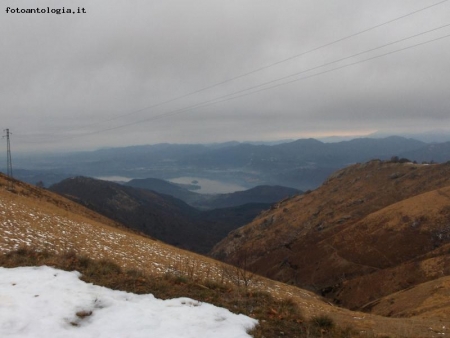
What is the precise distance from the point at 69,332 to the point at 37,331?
0.77 meters

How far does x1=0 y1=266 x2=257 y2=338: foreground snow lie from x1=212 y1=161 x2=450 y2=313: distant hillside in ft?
80.7

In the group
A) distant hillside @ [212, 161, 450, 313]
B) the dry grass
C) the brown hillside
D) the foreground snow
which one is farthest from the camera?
distant hillside @ [212, 161, 450, 313]

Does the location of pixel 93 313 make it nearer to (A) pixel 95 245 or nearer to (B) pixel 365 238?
(A) pixel 95 245

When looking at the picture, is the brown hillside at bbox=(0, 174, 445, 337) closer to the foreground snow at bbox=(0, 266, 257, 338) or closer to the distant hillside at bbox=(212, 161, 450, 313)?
the foreground snow at bbox=(0, 266, 257, 338)

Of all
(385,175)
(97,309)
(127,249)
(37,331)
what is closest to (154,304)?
(97,309)

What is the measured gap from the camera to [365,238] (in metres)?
68.0

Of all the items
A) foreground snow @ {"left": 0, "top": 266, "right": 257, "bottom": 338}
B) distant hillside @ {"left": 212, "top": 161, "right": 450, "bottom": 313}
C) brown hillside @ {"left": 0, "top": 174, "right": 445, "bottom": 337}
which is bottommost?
distant hillside @ {"left": 212, "top": 161, "right": 450, "bottom": 313}

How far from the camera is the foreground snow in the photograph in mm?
8133

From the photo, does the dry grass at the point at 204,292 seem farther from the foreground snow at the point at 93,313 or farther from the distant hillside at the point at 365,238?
the distant hillside at the point at 365,238

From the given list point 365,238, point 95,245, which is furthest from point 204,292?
point 365,238

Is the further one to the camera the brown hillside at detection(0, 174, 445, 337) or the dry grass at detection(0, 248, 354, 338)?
the brown hillside at detection(0, 174, 445, 337)

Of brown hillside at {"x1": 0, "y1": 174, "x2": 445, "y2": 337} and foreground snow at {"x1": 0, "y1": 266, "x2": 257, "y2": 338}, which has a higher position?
foreground snow at {"x1": 0, "y1": 266, "x2": 257, "y2": 338}

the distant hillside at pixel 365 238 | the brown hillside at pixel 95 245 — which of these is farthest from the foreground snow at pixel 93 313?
the distant hillside at pixel 365 238

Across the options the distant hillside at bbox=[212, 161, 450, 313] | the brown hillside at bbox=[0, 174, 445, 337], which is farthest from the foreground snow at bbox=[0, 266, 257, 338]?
the distant hillside at bbox=[212, 161, 450, 313]
